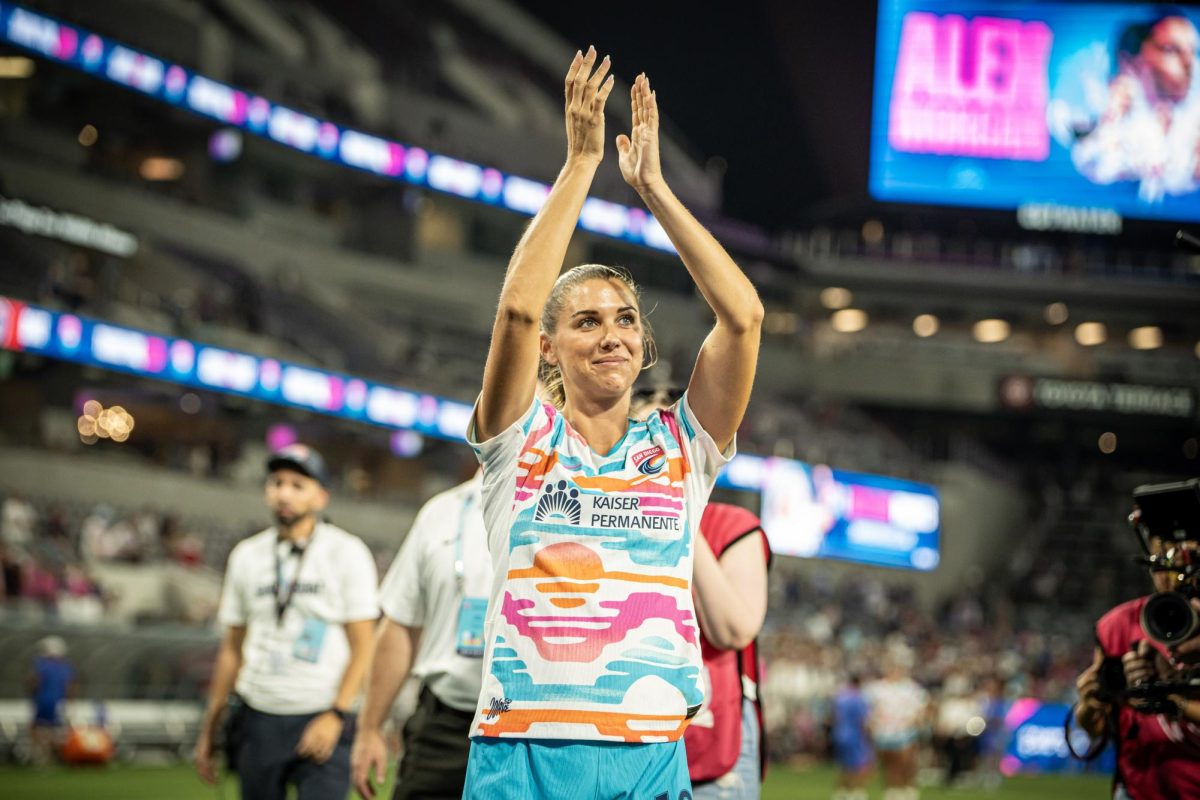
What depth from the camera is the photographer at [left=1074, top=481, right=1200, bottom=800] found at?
4.77m

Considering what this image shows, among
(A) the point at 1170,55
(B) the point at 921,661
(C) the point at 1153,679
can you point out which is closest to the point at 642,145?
(C) the point at 1153,679

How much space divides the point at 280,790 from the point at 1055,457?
5046 cm

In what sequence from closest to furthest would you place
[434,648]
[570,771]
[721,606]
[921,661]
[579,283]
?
1. [570,771]
2. [579,283]
3. [721,606]
4. [434,648]
5. [921,661]

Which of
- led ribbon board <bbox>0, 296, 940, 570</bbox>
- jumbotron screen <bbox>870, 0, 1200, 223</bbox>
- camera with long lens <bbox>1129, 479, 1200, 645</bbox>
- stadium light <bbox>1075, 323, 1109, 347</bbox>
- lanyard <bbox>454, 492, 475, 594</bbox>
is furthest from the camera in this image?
Result: stadium light <bbox>1075, 323, 1109, 347</bbox>

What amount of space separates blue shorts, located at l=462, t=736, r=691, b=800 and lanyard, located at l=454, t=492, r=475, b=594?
2.18 metres

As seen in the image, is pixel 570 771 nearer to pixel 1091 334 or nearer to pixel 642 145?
pixel 642 145

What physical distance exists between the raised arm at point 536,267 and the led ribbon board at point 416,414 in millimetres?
22845

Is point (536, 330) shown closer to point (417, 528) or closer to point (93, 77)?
point (417, 528)

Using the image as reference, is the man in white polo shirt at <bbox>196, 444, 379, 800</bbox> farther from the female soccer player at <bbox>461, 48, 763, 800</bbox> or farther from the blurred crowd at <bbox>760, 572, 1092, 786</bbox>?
the blurred crowd at <bbox>760, 572, 1092, 786</bbox>

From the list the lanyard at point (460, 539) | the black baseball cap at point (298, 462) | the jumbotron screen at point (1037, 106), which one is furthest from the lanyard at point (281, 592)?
the jumbotron screen at point (1037, 106)

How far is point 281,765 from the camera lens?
6324 mm

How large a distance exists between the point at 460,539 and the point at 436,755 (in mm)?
860

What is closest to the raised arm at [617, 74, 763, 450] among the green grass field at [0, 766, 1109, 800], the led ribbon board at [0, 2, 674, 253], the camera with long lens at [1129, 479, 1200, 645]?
the camera with long lens at [1129, 479, 1200, 645]

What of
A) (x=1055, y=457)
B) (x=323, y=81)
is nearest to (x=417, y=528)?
(x=323, y=81)
